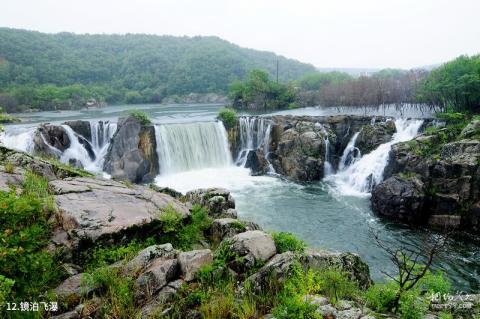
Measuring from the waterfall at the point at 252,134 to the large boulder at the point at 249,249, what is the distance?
73.5ft

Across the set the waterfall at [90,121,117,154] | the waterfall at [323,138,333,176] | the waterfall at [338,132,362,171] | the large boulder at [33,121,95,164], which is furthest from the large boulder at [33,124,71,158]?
the waterfall at [338,132,362,171]

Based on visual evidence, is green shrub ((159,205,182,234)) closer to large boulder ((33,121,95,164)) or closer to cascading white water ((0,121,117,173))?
large boulder ((33,121,95,164))

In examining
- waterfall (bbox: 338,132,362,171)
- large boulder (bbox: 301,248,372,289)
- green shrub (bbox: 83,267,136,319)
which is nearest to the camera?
green shrub (bbox: 83,267,136,319)

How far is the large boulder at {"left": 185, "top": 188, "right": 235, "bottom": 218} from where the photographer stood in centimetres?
1143

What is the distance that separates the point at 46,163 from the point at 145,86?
72621 millimetres

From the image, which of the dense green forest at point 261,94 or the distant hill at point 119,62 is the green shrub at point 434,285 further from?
the distant hill at point 119,62

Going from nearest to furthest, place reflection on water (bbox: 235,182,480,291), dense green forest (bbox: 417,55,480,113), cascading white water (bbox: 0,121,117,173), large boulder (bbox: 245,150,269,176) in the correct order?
1. reflection on water (bbox: 235,182,480,291)
2. cascading white water (bbox: 0,121,117,173)
3. dense green forest (bbox: 417,55,480,113)
4. large boulder (bbox: 245,150,269,176)

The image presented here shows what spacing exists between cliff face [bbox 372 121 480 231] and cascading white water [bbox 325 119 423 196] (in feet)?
8.05

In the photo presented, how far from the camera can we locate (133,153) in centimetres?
2470

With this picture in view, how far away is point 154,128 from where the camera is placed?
26641 mm

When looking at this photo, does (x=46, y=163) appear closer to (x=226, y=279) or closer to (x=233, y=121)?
(x=226, y=279)

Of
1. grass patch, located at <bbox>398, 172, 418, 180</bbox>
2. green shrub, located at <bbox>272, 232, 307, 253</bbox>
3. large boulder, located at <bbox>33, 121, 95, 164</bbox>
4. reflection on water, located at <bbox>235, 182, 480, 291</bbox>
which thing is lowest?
reflection on water, located at <bbox>235, 182, 480, 291</bbox>

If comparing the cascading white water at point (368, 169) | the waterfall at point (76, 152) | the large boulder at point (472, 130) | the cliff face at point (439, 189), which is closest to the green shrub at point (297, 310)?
the cliff face at point (439, 189)

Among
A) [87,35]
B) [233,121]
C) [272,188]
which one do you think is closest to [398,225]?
[272,188]
